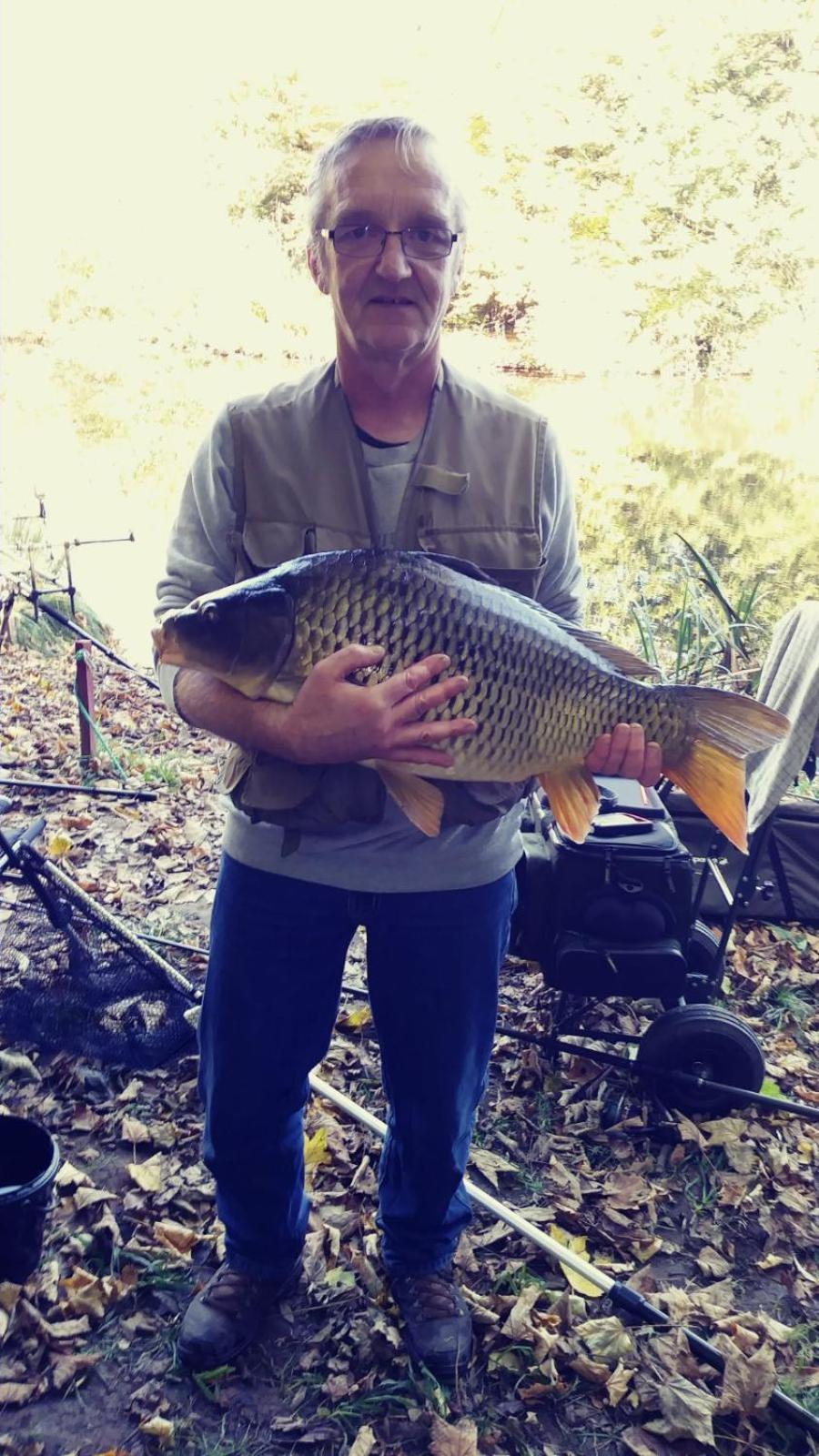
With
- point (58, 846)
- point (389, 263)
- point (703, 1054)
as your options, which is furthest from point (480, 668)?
→ point (58, 846)

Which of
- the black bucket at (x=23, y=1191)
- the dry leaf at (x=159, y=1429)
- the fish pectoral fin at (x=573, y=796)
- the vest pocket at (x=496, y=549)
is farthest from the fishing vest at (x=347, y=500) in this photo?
the dry leaf at (x=159, y=1429)

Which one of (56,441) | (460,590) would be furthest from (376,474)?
(56,441)

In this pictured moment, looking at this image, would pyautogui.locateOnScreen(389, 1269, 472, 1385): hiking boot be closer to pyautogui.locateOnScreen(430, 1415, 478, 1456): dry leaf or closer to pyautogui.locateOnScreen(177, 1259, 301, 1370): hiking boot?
pyautogui.locateOnScreen(430, 1415, 478, 1456): dry leaf

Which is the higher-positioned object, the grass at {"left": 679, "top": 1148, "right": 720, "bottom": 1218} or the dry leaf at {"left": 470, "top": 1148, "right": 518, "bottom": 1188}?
the dry leaf at {"left": 470, "top": 1148, "right": 518, "bottom": 1188}

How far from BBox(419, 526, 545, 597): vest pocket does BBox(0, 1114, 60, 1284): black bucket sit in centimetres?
141

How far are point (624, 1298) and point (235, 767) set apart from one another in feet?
4.50

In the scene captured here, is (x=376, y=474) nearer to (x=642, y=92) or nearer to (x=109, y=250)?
(x=109, y=250)

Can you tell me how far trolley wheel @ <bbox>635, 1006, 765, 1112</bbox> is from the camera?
2678 mm

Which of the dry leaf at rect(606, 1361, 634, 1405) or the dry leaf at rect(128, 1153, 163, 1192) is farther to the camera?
the dry leaf at rect(128, 1153, 163, 1192)

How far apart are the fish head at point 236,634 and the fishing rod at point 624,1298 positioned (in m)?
1.25

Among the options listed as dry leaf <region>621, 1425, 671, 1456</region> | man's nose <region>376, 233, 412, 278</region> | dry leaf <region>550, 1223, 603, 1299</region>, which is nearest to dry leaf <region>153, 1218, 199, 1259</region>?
dry leaf <region>550, 1223, 603, 1299</region>

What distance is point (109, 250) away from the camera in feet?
75.2

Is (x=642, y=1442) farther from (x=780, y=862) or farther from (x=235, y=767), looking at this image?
(x=780, y=862)

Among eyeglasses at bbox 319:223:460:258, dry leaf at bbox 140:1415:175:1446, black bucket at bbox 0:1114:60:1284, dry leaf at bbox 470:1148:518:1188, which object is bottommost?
dry leaf at bbox 470:1148:518:1188
